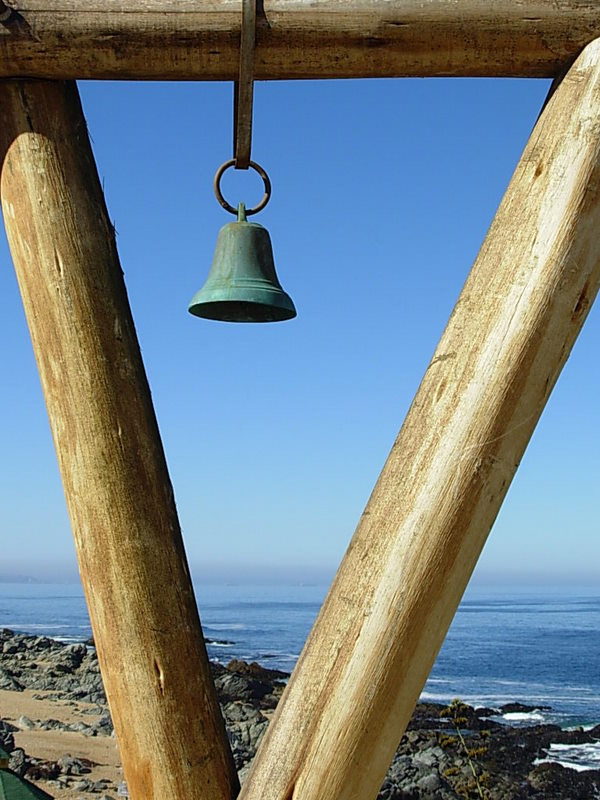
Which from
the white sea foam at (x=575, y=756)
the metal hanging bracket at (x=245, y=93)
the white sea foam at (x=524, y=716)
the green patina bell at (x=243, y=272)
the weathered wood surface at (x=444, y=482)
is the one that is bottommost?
the white sea foam at (x=524, y=716)

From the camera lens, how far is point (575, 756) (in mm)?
12508

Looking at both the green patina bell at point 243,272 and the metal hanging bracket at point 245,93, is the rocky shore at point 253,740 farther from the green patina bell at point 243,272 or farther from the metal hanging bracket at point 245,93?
the metal hanging bracket at point 245,93

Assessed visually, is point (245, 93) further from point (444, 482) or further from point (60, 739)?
point (60, 739)

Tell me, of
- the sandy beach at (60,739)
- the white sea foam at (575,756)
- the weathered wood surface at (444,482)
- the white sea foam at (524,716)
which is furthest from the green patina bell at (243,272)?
the white sea foam at (524,716)

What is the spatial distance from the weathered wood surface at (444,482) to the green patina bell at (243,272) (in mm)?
688

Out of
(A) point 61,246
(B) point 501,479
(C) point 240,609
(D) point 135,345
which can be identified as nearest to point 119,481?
(D) point 135,345

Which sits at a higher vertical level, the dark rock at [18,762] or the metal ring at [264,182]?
the metal ring at [264,182]

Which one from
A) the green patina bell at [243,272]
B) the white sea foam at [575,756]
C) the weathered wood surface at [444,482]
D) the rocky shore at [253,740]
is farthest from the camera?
the white sea foam at [575,756]

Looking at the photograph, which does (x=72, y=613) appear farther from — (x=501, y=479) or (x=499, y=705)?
(x=501, y=479)

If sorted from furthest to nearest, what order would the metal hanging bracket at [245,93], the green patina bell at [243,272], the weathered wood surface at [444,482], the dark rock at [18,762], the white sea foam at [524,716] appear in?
the white sea foam at [524,716] → the dark rock at [18,762] → the green patina bell at [243,272] → the metal hanging bracket at [245,93] → the weathered wood surface at [444,482]

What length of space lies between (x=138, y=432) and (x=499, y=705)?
20542mm

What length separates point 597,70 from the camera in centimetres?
204

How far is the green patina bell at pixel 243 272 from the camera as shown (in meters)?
2.49

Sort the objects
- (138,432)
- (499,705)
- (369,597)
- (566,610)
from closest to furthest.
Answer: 1. (369,597)
2. (138,432)
3. (499,705)
4. (566,610)
